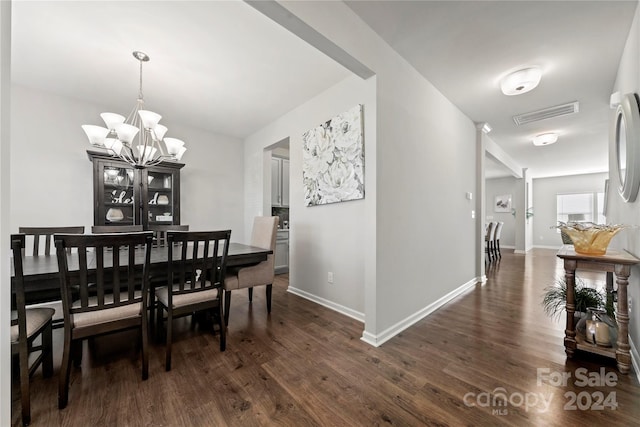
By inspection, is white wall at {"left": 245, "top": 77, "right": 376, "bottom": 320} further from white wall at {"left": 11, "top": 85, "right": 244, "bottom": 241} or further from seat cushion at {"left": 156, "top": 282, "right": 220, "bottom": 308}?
white wall at {"left": 11, "top": 85, "right": 244, "bottom": 241}

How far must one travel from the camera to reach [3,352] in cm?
82

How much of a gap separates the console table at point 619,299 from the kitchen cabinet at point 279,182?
387 centimetres

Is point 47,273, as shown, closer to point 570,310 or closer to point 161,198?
point 161,198

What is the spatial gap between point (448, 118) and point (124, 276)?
12.4ft

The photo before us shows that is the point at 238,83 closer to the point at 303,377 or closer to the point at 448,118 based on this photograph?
the point at 448,118

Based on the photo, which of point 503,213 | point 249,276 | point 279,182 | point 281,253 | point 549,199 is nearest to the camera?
point 249,276

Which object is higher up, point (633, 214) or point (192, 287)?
Answer: point (633, 214)

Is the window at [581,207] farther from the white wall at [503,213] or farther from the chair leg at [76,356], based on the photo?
the chair leg at [76,356]

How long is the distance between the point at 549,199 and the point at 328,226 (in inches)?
369

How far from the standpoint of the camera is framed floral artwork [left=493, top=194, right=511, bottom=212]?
8234mm

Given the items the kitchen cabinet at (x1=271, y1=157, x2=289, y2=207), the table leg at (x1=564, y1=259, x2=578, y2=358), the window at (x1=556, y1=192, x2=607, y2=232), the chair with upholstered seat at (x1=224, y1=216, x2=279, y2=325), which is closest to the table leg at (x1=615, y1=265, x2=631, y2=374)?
the table leg at (x1=564, y1=259, x2=578, y2=358)

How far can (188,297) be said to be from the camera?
1846mm

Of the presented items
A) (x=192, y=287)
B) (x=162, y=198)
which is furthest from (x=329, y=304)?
(x=162, y=198)

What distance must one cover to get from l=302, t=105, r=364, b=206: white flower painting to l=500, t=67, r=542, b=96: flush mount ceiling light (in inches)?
62.5
